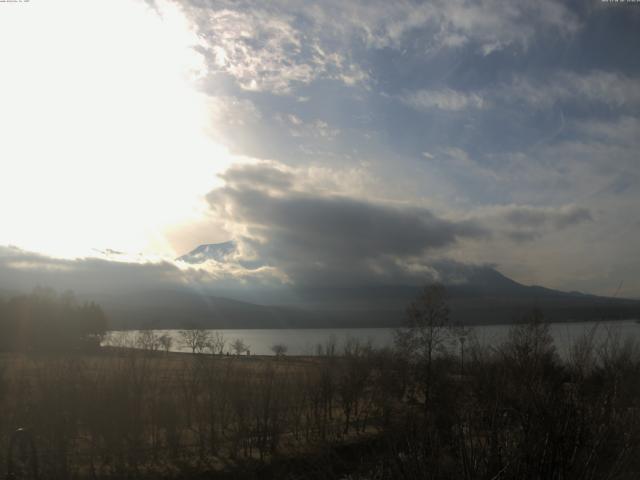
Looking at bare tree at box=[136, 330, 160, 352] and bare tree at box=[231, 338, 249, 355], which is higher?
bare tree at box=[136, 330, 160, 352]

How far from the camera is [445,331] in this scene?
1828 inches

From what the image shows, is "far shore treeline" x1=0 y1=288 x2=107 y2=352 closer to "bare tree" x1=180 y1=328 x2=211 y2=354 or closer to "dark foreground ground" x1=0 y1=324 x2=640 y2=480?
"bare tree" x1=180 y1=328 x2=211 y2=354

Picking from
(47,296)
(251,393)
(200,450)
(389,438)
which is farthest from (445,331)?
(47,296)

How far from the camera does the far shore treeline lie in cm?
7638

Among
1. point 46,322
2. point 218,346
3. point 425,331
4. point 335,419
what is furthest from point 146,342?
point 46,322

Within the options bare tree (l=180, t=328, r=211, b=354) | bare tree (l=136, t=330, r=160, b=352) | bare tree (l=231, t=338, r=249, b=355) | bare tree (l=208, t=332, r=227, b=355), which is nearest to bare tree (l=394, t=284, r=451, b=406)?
bare tree (l=208, t=332, r=227, b=355)

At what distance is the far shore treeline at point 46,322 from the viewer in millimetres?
76375

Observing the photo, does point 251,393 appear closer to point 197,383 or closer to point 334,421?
point 197,383

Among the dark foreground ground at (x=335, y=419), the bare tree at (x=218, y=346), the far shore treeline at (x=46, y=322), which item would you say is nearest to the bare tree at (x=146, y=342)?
the dark foreground ground at (x=335, y=419)

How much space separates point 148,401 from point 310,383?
1220cm

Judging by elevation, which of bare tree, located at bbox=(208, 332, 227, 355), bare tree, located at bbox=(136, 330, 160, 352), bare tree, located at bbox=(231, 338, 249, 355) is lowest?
bare tree, located at bbox=(231, 338, 249, 355)

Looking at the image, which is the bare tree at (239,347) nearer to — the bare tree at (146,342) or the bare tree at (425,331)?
the bare tree at (425,331)

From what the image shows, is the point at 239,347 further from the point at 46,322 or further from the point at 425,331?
the point at 425,331

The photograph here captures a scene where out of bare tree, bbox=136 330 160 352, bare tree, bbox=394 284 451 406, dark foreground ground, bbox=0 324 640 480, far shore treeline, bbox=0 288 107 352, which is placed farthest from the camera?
far shore treeline, bbox=0 288 107 352
